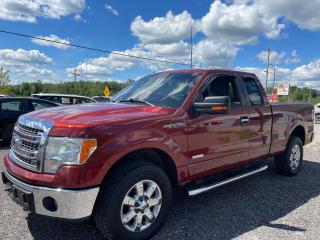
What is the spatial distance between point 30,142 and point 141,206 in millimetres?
1320

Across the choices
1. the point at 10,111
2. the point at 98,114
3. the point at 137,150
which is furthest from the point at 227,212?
the point at 10,111

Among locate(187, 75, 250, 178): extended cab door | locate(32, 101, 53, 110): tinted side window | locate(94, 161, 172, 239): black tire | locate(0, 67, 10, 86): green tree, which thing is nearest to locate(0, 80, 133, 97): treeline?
locate(0, 67, 10, 86): green tree

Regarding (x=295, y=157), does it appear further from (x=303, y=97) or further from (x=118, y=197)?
(x=303, y=97)

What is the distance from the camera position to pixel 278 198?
17.0 ft

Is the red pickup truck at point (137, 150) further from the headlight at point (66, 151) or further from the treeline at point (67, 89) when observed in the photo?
the treeline at point (67, 89)

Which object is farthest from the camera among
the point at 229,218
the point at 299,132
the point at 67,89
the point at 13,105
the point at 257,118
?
the point at 67,89

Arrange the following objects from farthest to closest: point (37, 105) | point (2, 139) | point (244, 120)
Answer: point (37, 105) < point (2, 139) < point (244, 120)

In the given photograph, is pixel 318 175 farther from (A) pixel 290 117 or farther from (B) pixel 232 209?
(B) pixel 232 209

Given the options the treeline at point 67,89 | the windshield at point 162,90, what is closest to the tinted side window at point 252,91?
the windshield at point 162,90

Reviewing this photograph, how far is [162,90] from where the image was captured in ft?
14.9

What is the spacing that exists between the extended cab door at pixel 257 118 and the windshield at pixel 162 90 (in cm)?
117

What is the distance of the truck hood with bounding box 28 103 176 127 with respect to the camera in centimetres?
330

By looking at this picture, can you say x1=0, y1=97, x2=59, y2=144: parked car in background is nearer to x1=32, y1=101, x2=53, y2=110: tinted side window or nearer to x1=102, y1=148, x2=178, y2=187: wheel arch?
x1=32, y1=101, x2=53, y2=110: tinted side window

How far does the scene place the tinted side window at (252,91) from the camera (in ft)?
17.5
